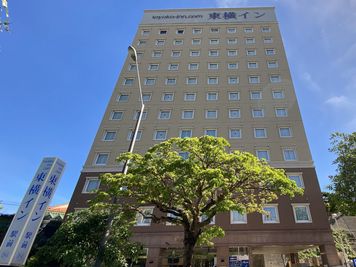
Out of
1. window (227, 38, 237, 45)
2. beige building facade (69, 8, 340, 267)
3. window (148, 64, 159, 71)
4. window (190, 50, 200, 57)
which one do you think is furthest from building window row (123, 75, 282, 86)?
window (227, 38, 237, 45)

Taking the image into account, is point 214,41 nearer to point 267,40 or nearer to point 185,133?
point 267,40

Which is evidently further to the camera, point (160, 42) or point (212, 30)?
point (212, 30)

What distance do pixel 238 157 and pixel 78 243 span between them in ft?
30.1

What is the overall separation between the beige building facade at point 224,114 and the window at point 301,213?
0.28ft

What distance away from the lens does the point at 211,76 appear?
113 feet

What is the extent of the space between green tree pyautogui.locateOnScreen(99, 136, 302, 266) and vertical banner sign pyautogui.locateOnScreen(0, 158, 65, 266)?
436 cm

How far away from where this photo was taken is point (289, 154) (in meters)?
26.6

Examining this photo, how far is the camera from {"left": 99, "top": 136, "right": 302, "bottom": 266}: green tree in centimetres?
1173

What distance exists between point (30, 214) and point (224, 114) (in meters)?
25.8

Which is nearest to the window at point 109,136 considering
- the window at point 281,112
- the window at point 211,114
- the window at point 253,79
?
the window at point 211,114

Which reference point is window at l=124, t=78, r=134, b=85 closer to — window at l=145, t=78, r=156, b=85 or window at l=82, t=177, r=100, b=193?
window at l=145, t=78, r=156, b=85

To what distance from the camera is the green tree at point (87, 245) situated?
12.5m

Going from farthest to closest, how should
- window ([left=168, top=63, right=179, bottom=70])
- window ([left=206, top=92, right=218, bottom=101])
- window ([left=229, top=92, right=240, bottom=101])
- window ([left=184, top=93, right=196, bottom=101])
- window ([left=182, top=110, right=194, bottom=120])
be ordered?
1. window ([left=168, top=63, right=179, bottom=70])
2. window ([left=184, top=93, right=196, bottom=101])
3. window ([left=206, top=92, right=218, bottom=101])
4. window ([left=229, top=92, right=240, bottom=101])
5. window ([left=182, top=110, right=194, bottom=120])

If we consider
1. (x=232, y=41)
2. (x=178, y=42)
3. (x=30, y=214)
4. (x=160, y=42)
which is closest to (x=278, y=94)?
(x=232, y=41)
